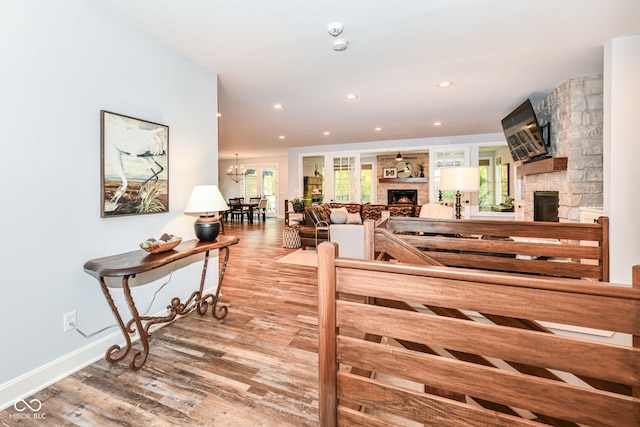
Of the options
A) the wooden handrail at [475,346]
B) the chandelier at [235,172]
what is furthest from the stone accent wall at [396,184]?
the wooden handrail at [475,346]

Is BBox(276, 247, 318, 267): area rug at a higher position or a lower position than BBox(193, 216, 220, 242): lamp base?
lower

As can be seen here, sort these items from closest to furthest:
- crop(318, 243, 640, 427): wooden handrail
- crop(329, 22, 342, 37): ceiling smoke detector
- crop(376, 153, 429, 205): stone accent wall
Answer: crop(318, 243, 640, 427): wooden handrail
crop(329, 22, 342, 37): ceiling smoke detector
crop(376, 153, 429, 205): stone accent wall

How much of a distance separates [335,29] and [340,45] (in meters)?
0.24

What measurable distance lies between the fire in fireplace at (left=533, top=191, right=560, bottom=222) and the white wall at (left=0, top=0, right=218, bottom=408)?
482cm

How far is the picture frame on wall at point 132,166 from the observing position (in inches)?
79.4

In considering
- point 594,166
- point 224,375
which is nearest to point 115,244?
point 224,375

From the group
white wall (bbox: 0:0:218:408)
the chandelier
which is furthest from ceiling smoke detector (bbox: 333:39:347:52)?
the chandelier

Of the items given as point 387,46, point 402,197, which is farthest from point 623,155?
point 402,197

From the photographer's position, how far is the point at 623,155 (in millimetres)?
2516

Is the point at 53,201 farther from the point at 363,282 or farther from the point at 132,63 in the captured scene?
the point at 363,282

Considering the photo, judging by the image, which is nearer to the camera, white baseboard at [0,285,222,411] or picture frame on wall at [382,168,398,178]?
white baseboard at [0,285,222,411]

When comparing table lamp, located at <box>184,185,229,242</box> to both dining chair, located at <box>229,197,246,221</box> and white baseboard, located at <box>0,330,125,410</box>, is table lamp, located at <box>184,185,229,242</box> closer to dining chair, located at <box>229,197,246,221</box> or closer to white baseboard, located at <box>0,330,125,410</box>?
white baseboard, located at <box>0,330,125,410</box>

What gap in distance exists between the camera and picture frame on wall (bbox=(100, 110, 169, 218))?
2.02m

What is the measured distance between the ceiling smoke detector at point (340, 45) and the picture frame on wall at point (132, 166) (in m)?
1.63
